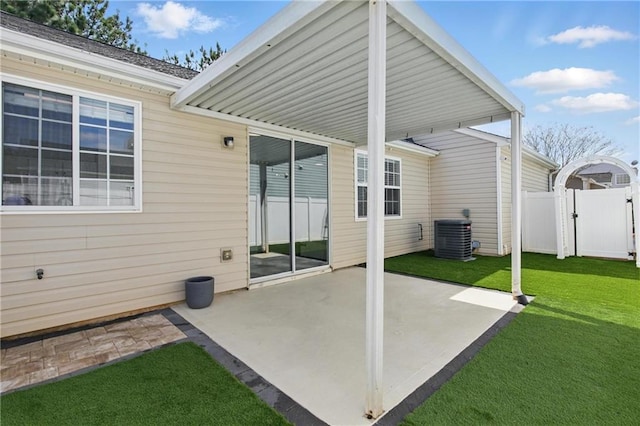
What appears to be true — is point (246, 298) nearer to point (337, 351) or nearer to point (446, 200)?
point (337, 351)

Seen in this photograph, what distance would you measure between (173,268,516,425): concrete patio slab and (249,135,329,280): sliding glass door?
621mm

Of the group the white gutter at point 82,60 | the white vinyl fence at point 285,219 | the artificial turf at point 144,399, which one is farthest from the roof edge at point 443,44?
the white vinyl fence at point 285,219

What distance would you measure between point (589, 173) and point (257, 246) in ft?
91.2

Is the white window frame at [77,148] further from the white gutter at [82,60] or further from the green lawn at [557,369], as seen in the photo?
the green lawn at [557,369]

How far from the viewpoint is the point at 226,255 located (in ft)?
15.2

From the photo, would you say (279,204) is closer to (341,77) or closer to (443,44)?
(341,77)

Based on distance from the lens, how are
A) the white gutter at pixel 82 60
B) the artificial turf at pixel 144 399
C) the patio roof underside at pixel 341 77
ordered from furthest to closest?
the white gutter at pixel 82 60 < the patio roof underside at pixel 341 77 < the artificial turf at pixel 144 399

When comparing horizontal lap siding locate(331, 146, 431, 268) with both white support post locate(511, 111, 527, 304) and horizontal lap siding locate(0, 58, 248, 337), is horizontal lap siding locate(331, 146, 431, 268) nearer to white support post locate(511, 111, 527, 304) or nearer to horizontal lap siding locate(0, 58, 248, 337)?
horizontal lap siding locate(0, 58, 248, 337)

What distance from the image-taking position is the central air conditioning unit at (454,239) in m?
7.32

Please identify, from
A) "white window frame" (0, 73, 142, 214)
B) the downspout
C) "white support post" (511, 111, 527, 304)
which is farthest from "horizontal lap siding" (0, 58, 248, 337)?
the downspout

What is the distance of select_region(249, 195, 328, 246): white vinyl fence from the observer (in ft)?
17.5

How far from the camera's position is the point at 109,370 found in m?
2.45

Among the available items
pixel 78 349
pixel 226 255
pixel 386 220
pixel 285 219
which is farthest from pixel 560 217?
pixel 78 349

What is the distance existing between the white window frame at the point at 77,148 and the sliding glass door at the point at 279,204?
5.68ft
